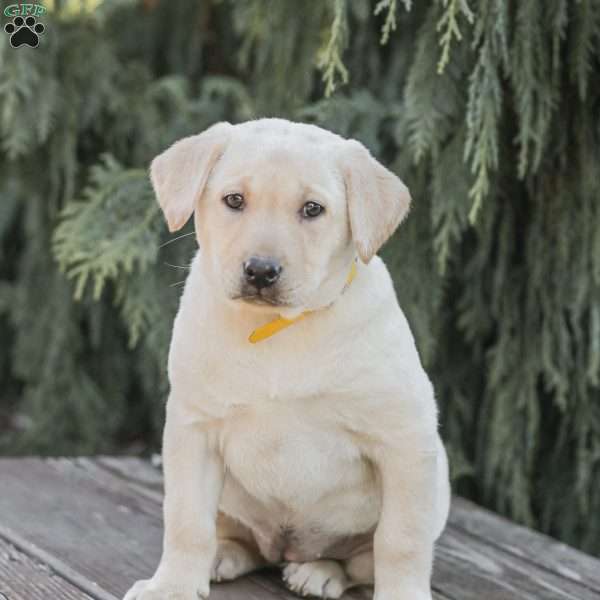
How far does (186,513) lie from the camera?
2.52 meters

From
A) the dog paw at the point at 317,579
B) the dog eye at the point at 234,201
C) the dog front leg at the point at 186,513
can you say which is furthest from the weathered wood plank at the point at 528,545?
the dog eye at the point at 234,201

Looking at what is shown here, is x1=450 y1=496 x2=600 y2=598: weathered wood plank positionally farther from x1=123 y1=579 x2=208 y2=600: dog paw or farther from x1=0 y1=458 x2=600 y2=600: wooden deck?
x1=123 y1=579 x2=208 y2=600: dog paw

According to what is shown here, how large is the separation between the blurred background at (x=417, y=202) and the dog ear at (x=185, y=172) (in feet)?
2.13

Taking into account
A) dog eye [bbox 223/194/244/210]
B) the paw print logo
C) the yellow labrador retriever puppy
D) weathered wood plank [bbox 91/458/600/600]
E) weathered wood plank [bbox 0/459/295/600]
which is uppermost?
the paw print logo

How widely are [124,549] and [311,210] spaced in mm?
1215

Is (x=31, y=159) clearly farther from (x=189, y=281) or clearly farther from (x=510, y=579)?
(x=510, y=579)

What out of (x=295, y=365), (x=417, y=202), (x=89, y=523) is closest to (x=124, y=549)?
(x=89, y=523)

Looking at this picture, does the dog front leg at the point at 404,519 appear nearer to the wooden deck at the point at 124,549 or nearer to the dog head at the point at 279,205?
the wooden deck at the point at 124,549

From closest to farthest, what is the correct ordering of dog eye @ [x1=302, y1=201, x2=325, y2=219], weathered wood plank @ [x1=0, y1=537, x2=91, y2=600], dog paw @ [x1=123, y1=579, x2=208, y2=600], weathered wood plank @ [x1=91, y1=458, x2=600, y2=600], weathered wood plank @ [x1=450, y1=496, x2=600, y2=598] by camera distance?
dog eye @ [x1=302, y1=201, x2=325, y2=219]
dog paw @ [x1=123, y1=579, x2=208, y2=600]
weathered wood plank @ [x1=0, y1=537, x2=91, y2=600]
weathered wood plank @ [x1=91, y1=458, x2=600, y2=600]
weathered wood plank @ [x1=450, y1=496, x2=600, y2=598]

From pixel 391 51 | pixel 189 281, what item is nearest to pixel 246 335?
pixel 189 281

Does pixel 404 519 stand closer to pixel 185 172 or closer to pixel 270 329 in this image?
pixel 270 329

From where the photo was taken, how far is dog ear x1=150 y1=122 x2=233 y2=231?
7.96 ft

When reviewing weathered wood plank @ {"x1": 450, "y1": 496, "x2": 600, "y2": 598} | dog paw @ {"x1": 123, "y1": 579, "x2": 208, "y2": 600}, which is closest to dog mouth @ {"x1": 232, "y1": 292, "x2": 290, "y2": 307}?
dog paw @ {"x1": 123, "y1": 579, "x2": 208, "y2": 600}

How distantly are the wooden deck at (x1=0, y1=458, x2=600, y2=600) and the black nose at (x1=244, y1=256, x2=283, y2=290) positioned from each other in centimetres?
88
